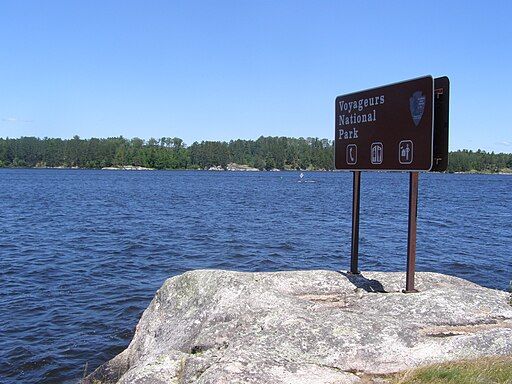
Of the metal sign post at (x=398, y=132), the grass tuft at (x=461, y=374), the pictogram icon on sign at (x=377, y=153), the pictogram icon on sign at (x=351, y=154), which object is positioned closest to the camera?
the grass tuft at (x=461, y=374)

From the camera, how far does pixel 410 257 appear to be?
8492 mm

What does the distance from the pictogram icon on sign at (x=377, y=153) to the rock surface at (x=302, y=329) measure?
2126 millimetres

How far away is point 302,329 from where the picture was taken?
623 cm

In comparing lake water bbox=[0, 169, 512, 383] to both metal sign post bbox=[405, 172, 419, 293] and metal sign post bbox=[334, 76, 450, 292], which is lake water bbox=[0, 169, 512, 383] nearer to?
metal sign post bbox=[405, 172, 419, 293]

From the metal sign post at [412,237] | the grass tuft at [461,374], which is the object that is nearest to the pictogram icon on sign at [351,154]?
the metal sign post at [412,237]

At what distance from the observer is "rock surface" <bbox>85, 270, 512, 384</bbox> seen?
5645 mm

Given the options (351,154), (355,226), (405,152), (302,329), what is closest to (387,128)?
(405,152)

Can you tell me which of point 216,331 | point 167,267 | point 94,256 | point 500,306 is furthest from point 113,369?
point 94,256

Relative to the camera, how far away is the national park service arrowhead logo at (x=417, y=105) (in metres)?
8.39

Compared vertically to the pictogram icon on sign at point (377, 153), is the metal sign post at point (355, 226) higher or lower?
lower

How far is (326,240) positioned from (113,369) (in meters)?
19.0

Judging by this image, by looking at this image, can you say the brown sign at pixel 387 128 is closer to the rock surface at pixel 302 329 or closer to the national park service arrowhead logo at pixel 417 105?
the national park service arrowhead logo at pixel 417 105

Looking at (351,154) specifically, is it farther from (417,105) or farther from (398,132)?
(417,105)

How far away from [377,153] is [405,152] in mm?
817
